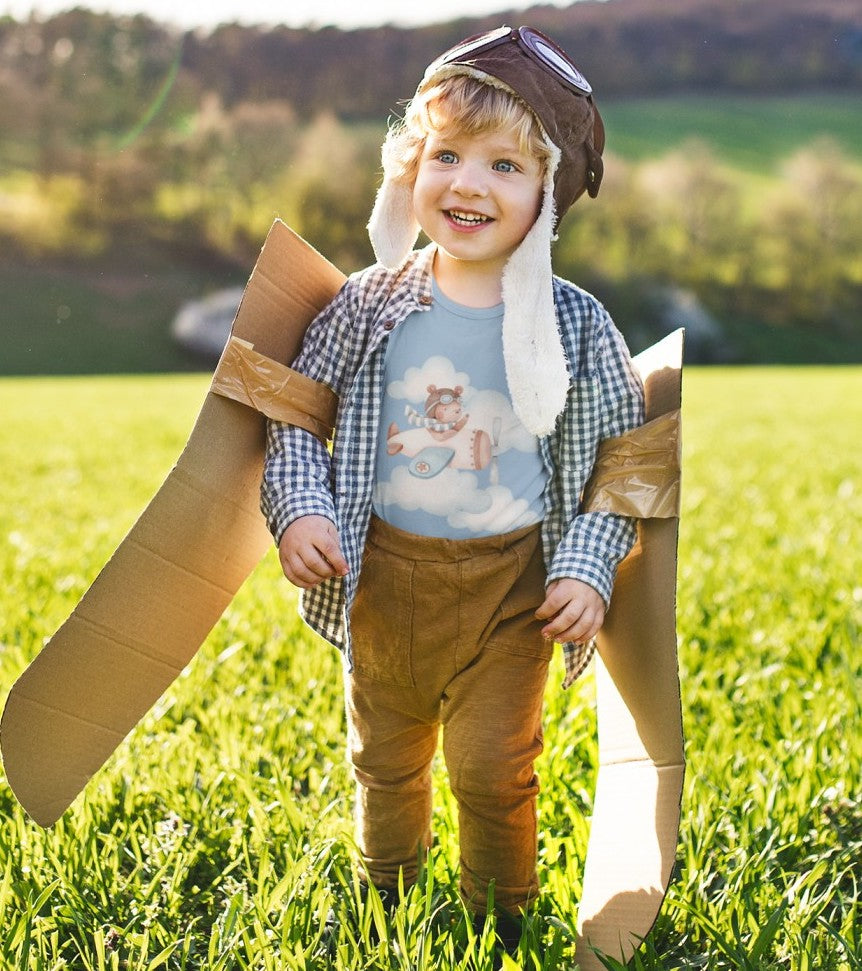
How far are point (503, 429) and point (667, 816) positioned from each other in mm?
675

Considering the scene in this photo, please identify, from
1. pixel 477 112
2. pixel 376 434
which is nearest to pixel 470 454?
pixel 376 434

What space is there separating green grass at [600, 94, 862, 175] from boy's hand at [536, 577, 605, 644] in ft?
129

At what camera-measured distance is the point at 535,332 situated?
1893 millimetres

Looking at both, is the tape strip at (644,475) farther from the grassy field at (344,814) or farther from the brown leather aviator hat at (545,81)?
the grassy field at (344,814)

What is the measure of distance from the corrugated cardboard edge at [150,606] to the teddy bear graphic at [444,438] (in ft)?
0.88

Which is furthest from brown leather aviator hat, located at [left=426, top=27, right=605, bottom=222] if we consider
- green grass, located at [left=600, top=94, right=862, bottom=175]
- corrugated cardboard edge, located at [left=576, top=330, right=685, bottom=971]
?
green grass, located at [left=600, top=94, right=862, bottom=175]

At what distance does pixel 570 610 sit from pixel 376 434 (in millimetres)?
438

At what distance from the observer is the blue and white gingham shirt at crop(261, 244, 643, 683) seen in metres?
1.94

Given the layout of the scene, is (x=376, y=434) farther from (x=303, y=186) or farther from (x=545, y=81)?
(x=303, y=186)

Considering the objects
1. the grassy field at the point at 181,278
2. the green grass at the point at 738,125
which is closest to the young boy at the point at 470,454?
the grassy field at the point at 181,278

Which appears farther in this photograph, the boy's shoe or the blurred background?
the blurred background

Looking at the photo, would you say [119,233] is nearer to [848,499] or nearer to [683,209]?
[683,209]

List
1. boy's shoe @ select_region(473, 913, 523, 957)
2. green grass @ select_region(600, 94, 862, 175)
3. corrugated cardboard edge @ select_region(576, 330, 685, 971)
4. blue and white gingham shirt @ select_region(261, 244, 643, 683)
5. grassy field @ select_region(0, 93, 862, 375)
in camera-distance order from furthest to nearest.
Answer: green grass @ select_region(600, 94, 862, 175)
grassy field @ select_region(0, 93, 862, 375)
boy's shoe @ select_region(473, 913, 523, 957)
blue and white gingham shirt @ select_region(261, 244, 643, 683)
corrugated cardboard edge @ select_region(576, 330, 685, 971)

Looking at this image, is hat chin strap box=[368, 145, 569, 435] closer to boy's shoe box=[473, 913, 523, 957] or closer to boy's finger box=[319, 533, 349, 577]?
boy's finger box=[319, 533, 349, 577]
